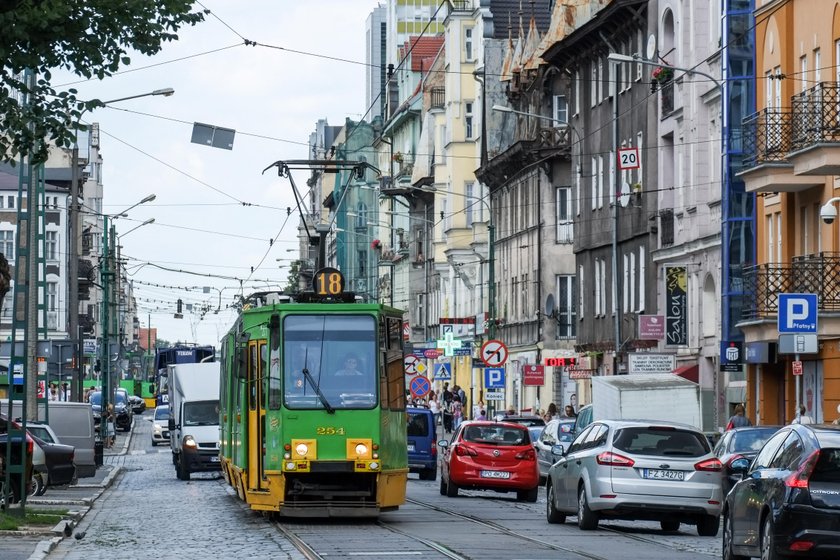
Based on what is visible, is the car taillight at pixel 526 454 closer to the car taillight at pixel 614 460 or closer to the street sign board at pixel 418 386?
the car taillight at pixel 614 460

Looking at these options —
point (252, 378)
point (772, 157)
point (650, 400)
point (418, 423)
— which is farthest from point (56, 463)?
point (772, 157)

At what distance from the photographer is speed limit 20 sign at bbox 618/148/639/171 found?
53406 mm

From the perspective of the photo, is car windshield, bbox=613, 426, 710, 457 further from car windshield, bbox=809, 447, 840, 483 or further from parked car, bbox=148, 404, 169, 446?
parked car, bbox=148, 404, 169, 446

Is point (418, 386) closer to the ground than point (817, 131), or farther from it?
closer to the ground

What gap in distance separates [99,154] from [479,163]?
9550 cm

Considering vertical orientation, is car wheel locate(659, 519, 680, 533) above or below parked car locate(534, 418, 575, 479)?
below

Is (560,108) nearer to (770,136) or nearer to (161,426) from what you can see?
(161,426)

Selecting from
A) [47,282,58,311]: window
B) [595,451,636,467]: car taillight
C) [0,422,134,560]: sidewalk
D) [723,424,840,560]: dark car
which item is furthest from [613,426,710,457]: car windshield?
[47,282,58,311]: window

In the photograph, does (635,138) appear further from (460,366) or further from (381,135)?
(381,135)

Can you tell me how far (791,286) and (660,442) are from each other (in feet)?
→ 53.2

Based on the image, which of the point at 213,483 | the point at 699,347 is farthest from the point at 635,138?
the point at 213,483

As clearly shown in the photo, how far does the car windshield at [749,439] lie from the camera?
98.3ft

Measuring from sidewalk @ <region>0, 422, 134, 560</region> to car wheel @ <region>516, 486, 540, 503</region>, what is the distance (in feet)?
25.0

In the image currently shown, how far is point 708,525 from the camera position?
82.4 feet
